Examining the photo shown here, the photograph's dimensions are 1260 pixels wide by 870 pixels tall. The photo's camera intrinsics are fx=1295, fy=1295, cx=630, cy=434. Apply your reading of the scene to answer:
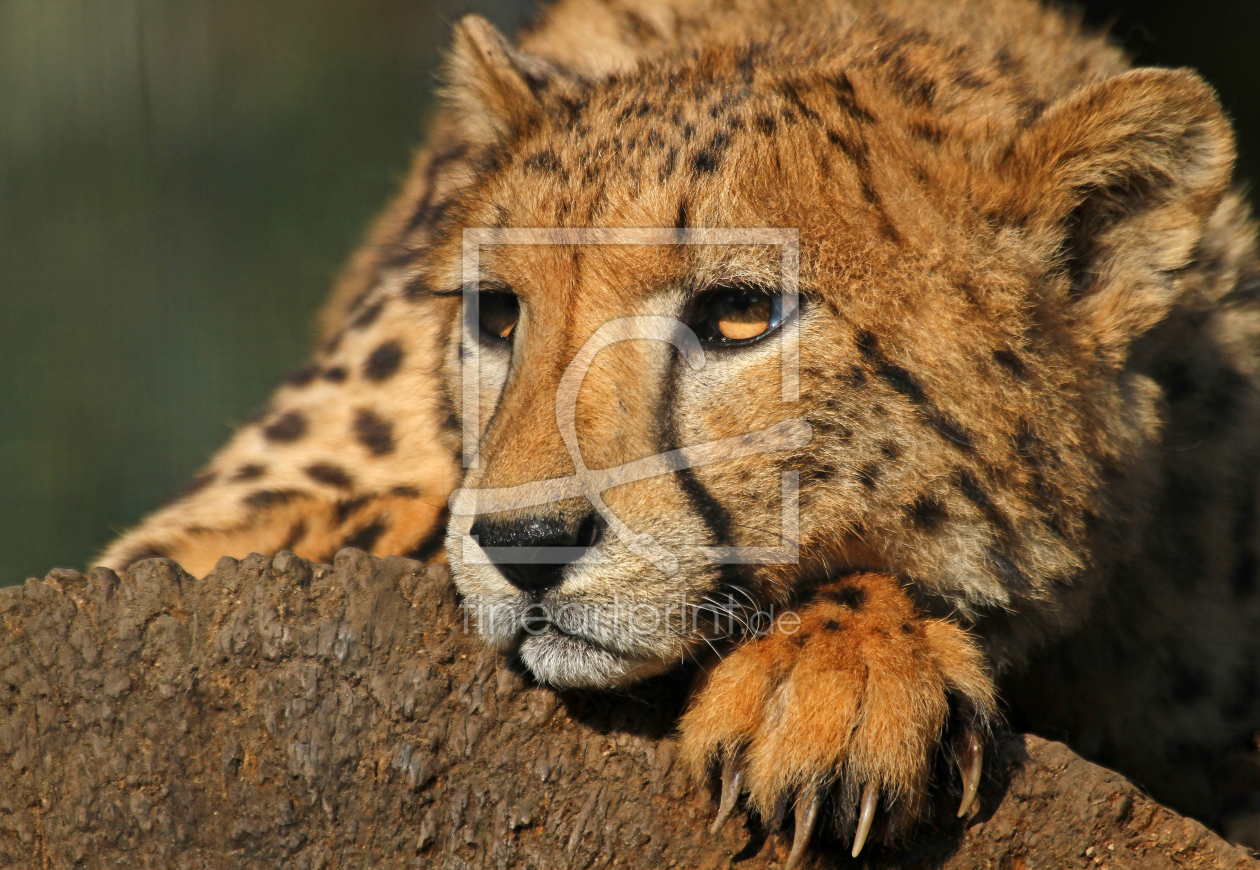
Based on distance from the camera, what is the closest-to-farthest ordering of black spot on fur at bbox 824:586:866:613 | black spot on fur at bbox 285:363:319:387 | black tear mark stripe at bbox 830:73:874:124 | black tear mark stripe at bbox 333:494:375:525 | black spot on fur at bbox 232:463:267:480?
black spot on fur at bbox 824:586:866:613
black tear mark stripe at bbox 830:73:874:124
black tear mark stripe at bbox 333:494:375:525
black spot on fur at bbox 232:463:267:480
black spot on fur at bbox 285:363:319:387

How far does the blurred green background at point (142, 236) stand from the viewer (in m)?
4.18

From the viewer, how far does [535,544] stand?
146cm

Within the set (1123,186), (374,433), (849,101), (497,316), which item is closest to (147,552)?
(374,433)

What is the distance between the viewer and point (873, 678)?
1.53 metres

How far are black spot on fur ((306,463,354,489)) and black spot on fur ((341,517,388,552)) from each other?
0.81 feet

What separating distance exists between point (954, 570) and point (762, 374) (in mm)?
383

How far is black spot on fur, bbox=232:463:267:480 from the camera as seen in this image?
261 centimetres

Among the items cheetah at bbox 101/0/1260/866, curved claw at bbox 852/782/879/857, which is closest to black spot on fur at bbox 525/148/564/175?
cheetah at bbox 101/0/1260/866

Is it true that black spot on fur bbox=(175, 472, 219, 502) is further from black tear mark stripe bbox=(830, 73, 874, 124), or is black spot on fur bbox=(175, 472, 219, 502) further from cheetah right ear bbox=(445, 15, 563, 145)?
black tear mark stripe bbox=(830, 73, 874, 124)

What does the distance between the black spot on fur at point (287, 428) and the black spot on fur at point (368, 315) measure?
23cm

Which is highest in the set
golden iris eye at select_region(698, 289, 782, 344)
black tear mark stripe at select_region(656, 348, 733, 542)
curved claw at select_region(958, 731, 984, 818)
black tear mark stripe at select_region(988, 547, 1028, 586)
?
golden iris eye at select_region(698, 289, 782, 344)

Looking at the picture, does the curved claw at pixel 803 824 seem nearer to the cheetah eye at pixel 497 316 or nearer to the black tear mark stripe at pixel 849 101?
the cheetah eye at pixel 497 316

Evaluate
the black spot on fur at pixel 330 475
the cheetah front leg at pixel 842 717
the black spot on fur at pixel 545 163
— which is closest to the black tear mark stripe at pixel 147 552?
the black spot on fur at pixel 330 475

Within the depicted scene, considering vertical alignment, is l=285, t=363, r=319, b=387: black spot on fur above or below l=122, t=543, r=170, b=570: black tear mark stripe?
above
